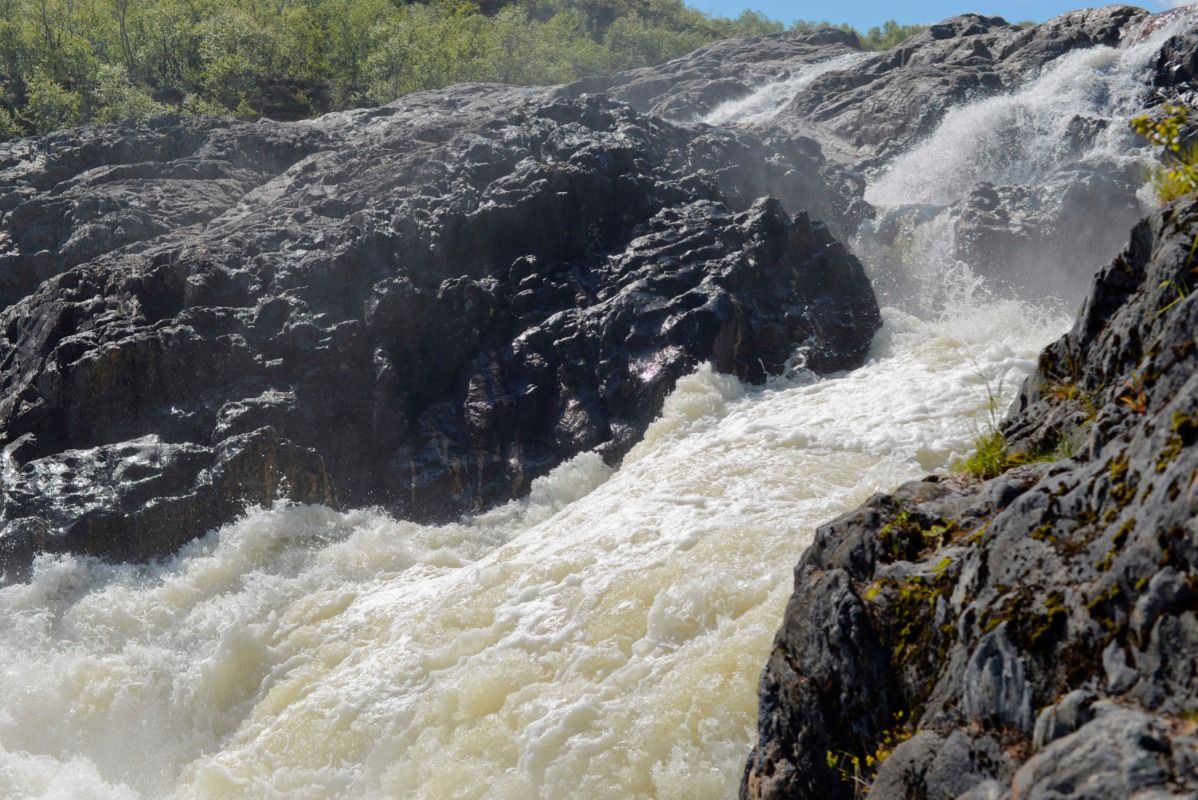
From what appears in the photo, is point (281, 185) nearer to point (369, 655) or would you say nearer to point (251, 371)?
point (251, 371)

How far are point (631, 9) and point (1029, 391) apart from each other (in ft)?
259

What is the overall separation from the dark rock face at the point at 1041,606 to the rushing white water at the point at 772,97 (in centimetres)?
3299

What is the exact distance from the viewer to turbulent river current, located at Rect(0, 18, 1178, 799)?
9219 mm

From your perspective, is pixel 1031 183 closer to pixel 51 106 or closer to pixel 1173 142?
pixel 1173 142

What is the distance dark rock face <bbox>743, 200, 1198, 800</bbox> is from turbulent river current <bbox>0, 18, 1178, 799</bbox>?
88.6 inches

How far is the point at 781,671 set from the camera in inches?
265

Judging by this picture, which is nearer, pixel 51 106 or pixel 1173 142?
pixel 1173 142

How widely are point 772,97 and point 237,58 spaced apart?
25.9 metres

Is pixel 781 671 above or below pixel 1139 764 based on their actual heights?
below

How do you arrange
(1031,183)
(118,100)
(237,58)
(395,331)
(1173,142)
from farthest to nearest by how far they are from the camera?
(237,58)
(118,100)
(1031,183)
(395,331)
(1173,142)

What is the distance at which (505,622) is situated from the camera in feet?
37.9

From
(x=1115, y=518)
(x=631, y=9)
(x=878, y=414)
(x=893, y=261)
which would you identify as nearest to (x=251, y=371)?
(x=878, y=414)

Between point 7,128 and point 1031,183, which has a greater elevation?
point 7,128

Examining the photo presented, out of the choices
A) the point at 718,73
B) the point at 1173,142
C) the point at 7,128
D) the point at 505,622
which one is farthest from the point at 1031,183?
the point at 7,128
